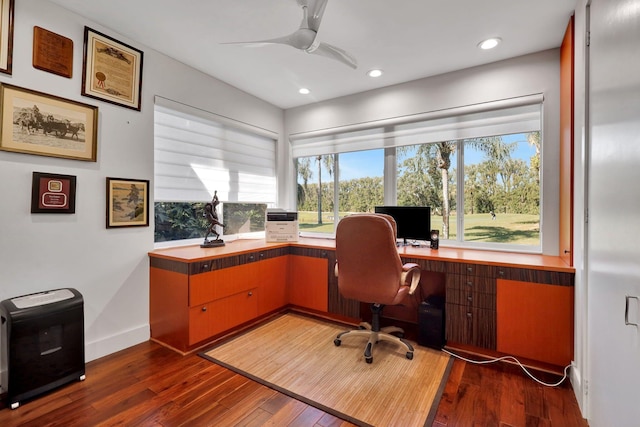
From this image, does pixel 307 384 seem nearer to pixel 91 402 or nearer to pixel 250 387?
pixel 250 387

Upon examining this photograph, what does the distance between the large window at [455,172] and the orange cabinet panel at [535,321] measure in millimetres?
776

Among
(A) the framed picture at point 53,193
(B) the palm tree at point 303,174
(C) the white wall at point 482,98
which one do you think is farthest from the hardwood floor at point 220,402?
(B) the palm tree at point 303,174

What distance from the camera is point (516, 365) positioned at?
2.29 meters

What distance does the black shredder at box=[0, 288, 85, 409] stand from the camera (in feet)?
5.84

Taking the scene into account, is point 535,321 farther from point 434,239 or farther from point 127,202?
point 127,202

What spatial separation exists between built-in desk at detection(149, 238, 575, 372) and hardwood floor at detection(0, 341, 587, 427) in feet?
0.89

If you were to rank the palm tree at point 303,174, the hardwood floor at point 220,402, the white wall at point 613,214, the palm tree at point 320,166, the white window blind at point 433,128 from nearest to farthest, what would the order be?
1. the white wall at point 613,214
2. the hardwood floor at point 220,402
3. the white window blind at point 433,128
4. the palm tree at point 320,166
5. the palm tree at point 303,174

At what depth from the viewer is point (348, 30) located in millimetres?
2410

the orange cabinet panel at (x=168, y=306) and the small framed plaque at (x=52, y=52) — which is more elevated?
the small framed plaque at (x=52, y=52)

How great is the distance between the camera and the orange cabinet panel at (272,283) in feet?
10.3

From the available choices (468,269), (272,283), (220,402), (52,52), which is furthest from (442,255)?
(52,52)

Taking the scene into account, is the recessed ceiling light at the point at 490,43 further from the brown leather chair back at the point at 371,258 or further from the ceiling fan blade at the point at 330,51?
the brown leather chair back at the point at 371,258

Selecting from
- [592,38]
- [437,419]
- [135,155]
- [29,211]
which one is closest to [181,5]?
[135,155]

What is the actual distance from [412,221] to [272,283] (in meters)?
1.69
